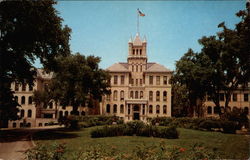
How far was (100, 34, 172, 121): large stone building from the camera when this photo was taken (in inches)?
2182

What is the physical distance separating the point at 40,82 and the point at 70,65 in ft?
63.9

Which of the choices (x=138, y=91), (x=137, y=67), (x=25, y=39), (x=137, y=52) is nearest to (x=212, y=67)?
(x=25, y=39)

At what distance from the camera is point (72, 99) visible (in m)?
40.8

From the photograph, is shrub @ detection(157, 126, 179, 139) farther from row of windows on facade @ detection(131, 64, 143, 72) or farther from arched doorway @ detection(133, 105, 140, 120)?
row of windows on facade @ detection(131, 64, 143, 72)

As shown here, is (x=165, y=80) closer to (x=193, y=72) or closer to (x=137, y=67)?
(x=137, y=67)

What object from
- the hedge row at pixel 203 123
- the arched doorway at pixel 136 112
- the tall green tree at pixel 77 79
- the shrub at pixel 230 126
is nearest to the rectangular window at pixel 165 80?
the arched doorway at pixel 136 112

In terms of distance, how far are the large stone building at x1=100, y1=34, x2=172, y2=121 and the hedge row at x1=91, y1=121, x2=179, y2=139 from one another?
34.5m

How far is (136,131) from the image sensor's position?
19.9 meters

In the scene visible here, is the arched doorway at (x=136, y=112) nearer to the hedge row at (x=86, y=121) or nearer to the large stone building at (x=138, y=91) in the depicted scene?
the large stone building at (x=138, y=91)

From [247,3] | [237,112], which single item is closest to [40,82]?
[237,112]

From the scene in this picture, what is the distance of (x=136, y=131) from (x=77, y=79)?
22.6 metres

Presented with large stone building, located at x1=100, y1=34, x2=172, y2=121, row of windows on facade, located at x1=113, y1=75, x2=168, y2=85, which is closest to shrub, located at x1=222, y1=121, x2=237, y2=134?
large stone building, located at x1=100, y1=34, x2=172, y2=121

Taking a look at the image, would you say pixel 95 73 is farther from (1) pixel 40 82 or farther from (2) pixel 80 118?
(1) pixel 40 82

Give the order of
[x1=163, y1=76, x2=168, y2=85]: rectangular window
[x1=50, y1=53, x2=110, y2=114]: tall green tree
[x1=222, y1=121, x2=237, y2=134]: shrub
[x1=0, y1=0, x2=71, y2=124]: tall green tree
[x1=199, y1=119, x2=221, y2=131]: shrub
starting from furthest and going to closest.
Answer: [x1=163, y1=76, x2=168, y2=85]: rectangular window → [x1=50, y1=53, x2=110, y2=114]: tall green tree → [x1=199, y1=119, x2=221, y2=131]: shrub → [x1=222, y1=121, x2=237, y2=134]: shrub → [x1=0, y1=0, x2=71, y2=124]: tall green tree
